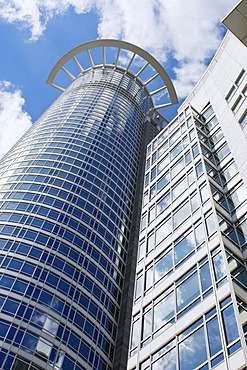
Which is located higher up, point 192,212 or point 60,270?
point 60,270

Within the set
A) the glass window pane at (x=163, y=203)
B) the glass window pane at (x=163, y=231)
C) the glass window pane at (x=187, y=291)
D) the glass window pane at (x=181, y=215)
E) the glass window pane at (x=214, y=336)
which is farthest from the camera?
the glass window pane at (x=163, y=203)

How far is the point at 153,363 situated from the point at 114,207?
34.3 m

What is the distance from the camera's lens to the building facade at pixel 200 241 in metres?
19.7

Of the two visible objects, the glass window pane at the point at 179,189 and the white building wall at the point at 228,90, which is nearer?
the white building wall at the point at 228,90

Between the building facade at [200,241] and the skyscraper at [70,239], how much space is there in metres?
10.8

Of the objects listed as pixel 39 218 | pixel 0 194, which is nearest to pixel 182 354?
A: pixel 39 218

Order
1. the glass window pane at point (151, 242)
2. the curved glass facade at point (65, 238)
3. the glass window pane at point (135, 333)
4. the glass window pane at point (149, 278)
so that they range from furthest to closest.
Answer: the curved glass facade at point (65, 238) < the glass window pane at point (151, 242) < the glass window pane at point (149, 278) < the glass window pane at point (135, 333)

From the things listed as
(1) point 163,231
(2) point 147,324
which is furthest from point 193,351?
(1) point 163,231

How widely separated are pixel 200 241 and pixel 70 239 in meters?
22.2

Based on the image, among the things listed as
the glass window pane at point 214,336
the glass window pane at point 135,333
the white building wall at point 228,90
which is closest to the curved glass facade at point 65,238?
the glass window pane at point 135,333

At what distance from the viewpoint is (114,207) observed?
2173 inches

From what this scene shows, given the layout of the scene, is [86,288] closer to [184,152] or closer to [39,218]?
[39,218]

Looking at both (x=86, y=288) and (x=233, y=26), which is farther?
(x=86, y=288)

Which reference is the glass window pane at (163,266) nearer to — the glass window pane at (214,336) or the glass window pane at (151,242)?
the glass window pane at (151,242)
